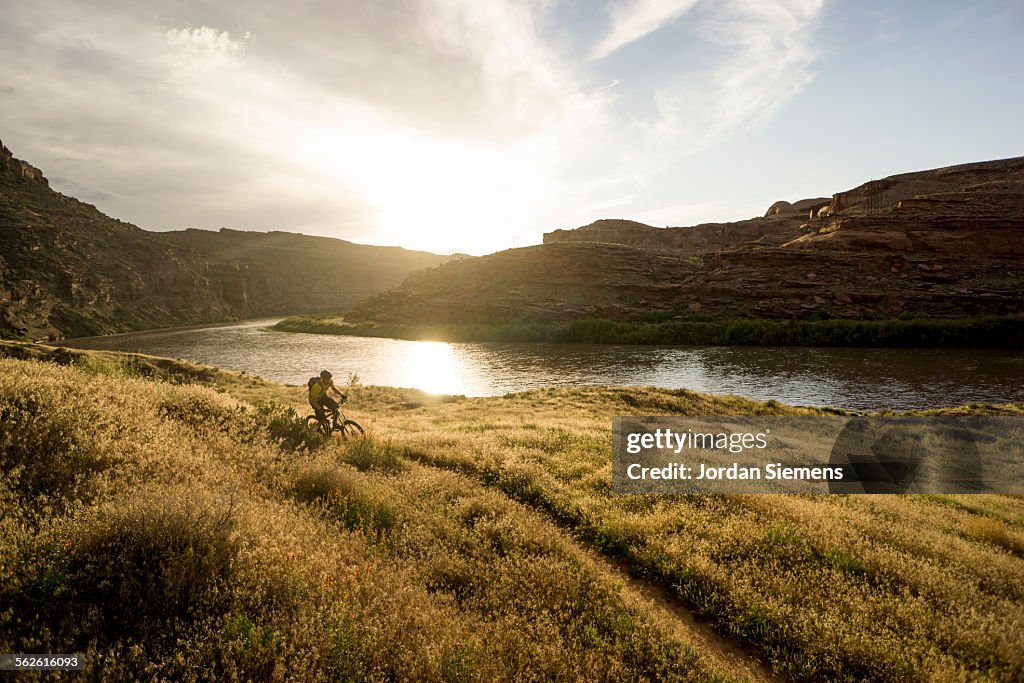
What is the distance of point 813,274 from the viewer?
57.6 m

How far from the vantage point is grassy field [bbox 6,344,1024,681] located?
3.68 m

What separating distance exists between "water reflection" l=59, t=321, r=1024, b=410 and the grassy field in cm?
2346

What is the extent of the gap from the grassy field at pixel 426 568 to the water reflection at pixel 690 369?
77.0 feet

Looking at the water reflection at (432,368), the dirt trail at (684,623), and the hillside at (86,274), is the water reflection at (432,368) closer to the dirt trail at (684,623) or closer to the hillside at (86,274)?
the dirt trail at (684,623)

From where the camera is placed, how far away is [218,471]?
647cm

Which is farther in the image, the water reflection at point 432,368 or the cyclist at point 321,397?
the water reflection at point 432,368

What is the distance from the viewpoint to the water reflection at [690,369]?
28359 mm

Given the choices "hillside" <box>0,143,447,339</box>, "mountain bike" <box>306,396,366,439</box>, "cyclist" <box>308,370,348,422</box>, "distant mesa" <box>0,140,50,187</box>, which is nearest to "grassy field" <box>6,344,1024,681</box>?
"mountain bike" <box>306,396,366,439</box>

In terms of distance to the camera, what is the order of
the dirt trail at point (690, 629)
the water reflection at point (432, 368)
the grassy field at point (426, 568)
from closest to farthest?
the grassy field at point (426, 568) < the dirt trail at point (690, 629) < the water reflection at point (432, 368)

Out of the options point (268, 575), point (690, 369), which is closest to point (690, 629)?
point (268, 575)

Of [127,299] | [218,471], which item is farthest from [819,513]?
[127,299]

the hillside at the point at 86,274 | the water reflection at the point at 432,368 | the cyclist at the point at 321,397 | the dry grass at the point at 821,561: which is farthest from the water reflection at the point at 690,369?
the hillside at the point at 86,274

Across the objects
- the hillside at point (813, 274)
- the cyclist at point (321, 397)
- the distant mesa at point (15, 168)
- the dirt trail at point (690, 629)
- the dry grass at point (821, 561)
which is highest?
the distant mesa at point (15, 168)

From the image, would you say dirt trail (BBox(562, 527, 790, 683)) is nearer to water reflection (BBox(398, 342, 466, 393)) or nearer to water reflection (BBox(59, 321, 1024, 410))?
water reflection (BBox(59, 321, 1024, 410))
